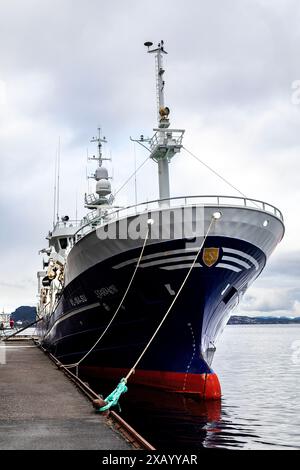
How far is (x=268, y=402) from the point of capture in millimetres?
17703

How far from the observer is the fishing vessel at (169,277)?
13578 millimetres

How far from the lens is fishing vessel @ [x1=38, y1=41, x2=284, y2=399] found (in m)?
13.6

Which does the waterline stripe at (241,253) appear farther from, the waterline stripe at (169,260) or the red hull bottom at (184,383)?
the red hull bottom at (184,383)

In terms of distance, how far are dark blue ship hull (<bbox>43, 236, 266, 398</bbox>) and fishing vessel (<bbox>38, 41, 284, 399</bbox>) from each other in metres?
0.03

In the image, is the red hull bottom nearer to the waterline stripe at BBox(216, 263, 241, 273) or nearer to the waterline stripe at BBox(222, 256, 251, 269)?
the waterline stripe at BBox(216, 263, 241, 273)

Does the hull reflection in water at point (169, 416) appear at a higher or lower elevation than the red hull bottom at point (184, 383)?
lower

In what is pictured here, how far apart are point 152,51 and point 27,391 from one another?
42.0ft

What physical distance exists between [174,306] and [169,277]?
92cm

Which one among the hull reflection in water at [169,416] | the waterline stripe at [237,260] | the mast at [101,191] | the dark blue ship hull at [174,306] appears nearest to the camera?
the hull reflection in water at [169,416]

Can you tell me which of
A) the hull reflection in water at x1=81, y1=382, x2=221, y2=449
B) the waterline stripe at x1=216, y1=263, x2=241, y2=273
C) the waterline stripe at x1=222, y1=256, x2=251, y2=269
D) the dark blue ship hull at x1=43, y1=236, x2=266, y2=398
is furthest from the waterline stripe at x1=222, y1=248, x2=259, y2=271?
the hull reflection in water at x1=81, y1=382, x2=221, y2=449

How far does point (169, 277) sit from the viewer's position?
13.8 meters

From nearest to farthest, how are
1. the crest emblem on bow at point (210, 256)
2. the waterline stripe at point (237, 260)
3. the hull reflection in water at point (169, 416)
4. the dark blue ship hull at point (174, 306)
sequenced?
1. the hull reflection in water at point (169, 416)
2. the crest emblem on bow at point (210, 256)
3. the dark blue ship hull at point (174, 306)
4. the waterline stripe at point (237, 260)

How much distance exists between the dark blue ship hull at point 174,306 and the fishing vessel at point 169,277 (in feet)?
0.10

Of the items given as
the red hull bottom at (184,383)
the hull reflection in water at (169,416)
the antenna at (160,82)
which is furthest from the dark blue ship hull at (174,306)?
the antenna at (160,82)
